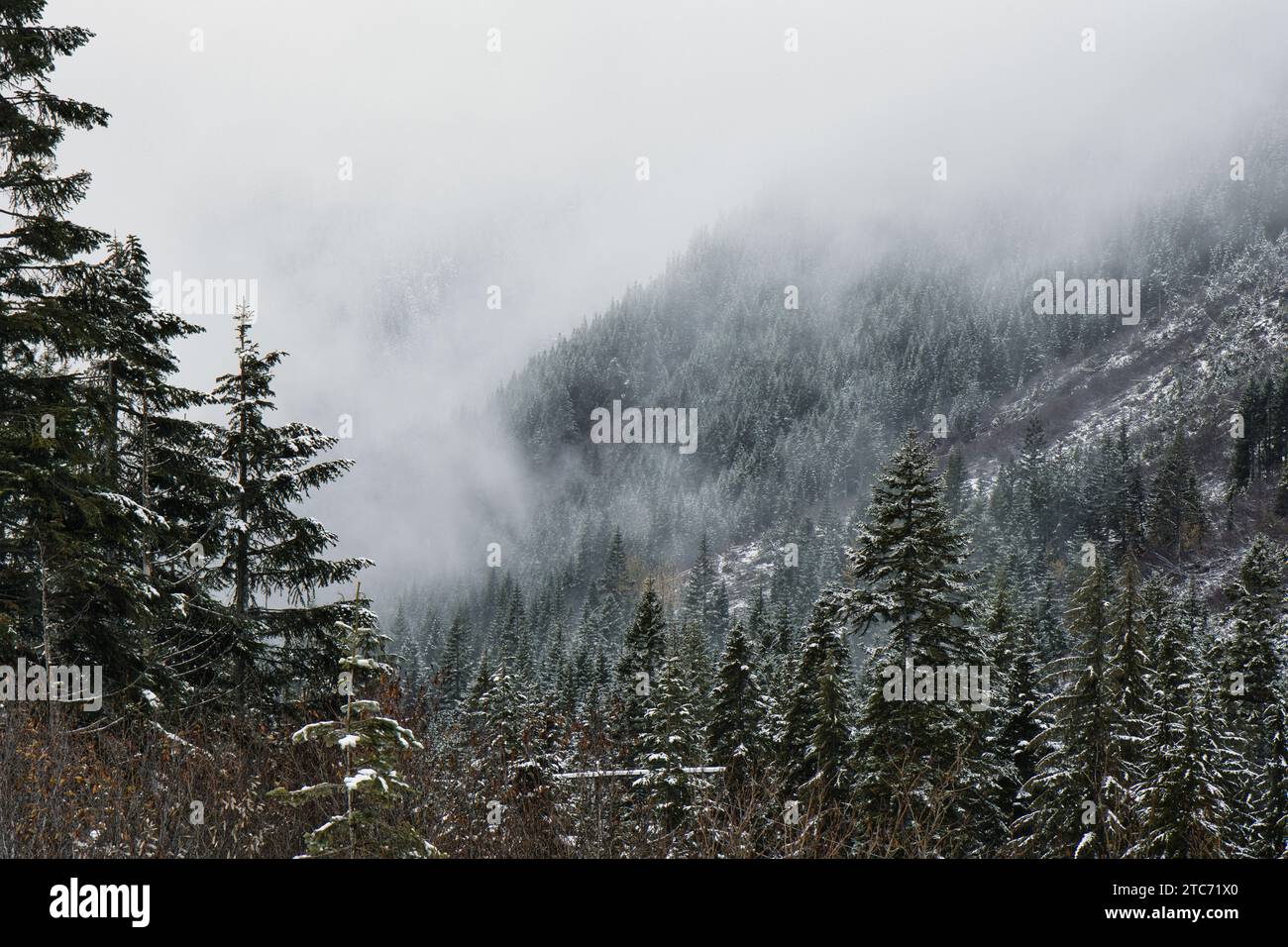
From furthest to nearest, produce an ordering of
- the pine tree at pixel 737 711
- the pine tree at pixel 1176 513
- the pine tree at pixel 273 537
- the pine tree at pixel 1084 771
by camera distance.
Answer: the pine tree at pixel 1176 513 → the pine tree at pixel 737 711 → the pine tree at pixel 1084 771 → the pine tree at pixel 273 537

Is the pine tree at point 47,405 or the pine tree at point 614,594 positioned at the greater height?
the pine tree at point 47,405

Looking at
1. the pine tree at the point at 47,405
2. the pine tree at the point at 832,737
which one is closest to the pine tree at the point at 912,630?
the pine tree at the point at 832,737

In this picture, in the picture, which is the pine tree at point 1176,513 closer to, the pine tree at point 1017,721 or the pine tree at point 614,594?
the pine tree at point 614,594

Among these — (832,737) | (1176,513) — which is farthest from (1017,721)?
(1176,513)

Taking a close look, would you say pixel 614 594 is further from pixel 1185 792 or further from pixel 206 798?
pixel 206 798

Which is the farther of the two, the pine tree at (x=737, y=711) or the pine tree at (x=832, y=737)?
the pine tree at (x=737, y=711)

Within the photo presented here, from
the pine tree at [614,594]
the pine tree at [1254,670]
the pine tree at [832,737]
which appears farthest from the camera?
the pine tree at [614,594]

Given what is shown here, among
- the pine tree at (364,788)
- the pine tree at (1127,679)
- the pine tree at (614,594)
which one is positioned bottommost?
the pine tree at (614,594)

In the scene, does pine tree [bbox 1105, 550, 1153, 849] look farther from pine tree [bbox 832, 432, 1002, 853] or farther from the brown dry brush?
the brown dry brush

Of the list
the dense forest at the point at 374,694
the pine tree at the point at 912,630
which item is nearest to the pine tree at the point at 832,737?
the dense forest at the point at 374,694

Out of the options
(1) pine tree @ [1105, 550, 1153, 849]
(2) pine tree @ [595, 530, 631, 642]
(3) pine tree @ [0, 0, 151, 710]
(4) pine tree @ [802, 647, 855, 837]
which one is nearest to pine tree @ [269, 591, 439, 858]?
(3) pine tree @ [0, 0, 151, 710]
